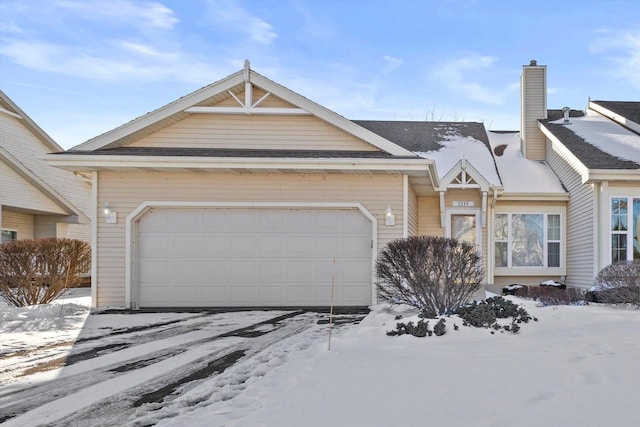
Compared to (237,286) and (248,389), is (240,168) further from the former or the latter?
(248,389)

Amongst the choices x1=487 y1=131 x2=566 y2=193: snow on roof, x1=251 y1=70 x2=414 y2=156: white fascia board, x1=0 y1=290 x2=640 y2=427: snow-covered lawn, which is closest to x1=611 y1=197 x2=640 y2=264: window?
x1=487 y1=131 x2=566 y2=193: snow on roof

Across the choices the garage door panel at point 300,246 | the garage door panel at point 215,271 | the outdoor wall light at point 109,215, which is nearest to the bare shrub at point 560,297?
the garage door panel at point 300,246

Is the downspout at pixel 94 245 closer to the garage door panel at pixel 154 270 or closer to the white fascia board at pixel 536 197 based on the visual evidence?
the garage door panel at pixel 154 270

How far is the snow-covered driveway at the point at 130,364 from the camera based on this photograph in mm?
3939

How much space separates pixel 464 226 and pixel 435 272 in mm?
8018

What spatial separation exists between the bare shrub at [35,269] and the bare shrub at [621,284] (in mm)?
9842

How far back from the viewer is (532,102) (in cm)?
1728

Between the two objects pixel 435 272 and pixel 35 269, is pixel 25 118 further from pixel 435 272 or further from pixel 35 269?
pixel 435 272

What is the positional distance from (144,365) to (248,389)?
166 centimetres

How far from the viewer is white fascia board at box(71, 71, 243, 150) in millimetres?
10867

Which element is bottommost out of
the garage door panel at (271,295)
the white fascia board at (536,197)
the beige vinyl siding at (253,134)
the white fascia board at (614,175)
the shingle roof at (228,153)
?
the garage door panel at (271,295)

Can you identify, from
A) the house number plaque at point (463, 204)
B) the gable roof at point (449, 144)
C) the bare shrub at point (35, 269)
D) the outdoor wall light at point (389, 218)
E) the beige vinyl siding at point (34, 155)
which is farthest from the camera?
the beige vinyl siding at point (34, 155)

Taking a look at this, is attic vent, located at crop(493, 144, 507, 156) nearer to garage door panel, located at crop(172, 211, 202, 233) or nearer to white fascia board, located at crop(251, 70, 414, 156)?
white fascia board, located at crop(251, 70, 414, 156)

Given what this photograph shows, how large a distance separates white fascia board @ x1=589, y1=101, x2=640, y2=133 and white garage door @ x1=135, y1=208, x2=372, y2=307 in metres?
10.0
